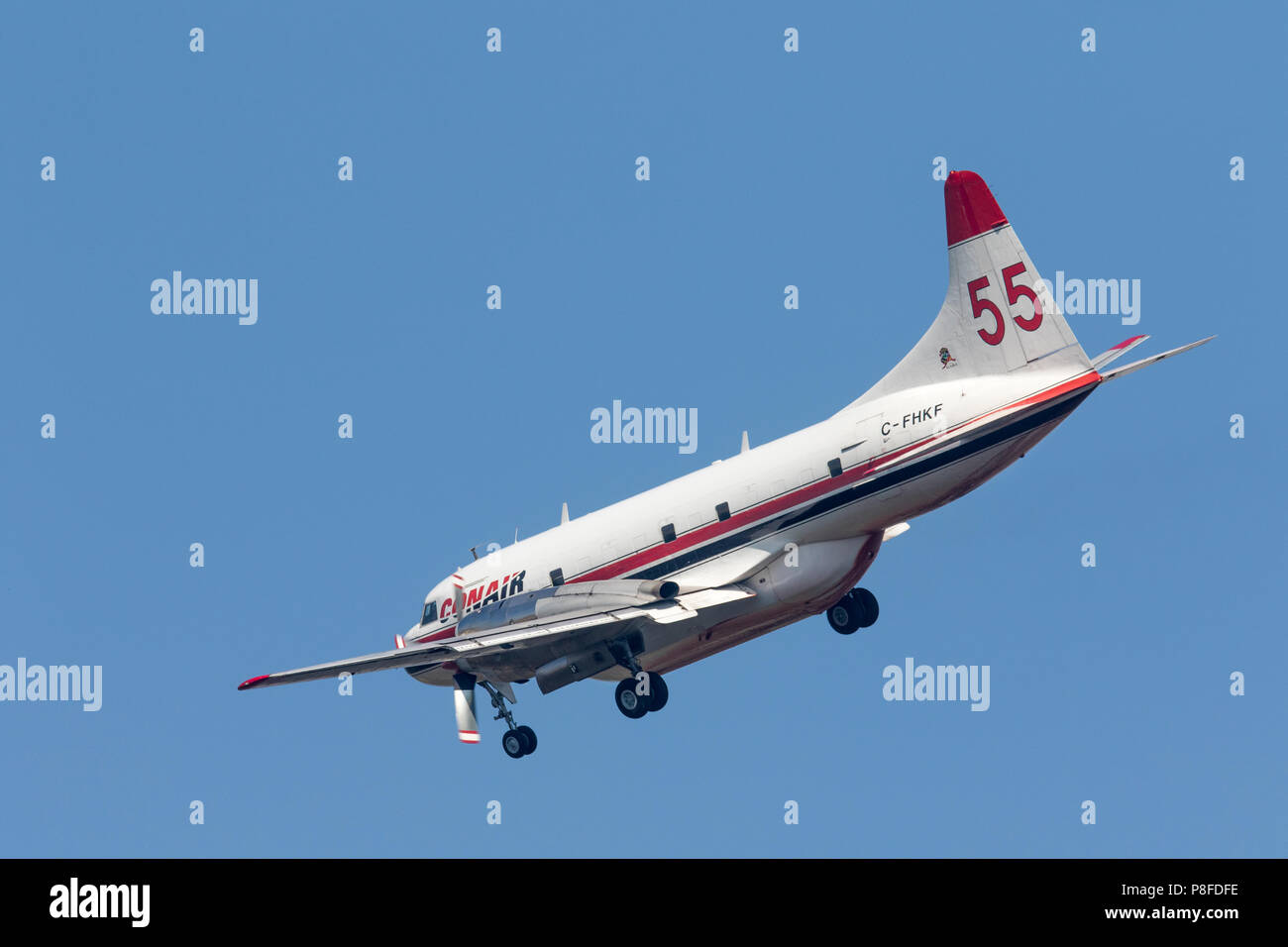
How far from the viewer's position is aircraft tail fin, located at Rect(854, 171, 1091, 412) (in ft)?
171

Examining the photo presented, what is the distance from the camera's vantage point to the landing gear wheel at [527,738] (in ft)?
201

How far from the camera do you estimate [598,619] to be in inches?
2244

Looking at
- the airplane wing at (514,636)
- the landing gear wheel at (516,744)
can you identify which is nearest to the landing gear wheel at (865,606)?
the airplane wing at (514,636)

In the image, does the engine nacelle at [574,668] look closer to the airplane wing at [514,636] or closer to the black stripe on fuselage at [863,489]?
the airplane wing at [514,636]

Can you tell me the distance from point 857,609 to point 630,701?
687cm

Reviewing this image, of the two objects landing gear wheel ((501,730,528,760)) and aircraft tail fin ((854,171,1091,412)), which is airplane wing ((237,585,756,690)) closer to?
landing gear wheel ((501,730,528,760))

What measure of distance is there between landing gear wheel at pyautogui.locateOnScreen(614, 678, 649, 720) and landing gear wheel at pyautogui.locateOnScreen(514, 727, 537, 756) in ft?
15.1

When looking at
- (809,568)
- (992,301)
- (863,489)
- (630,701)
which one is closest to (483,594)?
(630,701)
